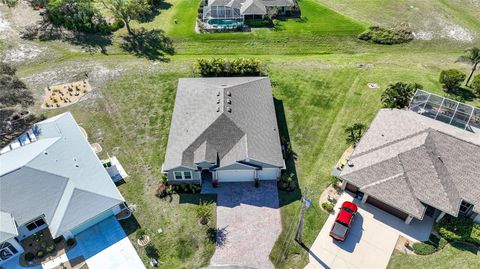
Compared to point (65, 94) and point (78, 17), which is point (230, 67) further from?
point (78, 17)

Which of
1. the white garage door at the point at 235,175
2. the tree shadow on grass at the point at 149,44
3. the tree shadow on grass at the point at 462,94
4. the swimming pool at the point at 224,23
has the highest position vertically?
the swimming pool at the point at 224,23

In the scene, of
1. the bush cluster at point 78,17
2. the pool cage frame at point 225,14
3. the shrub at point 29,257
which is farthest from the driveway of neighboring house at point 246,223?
the bush cluster at point 78,17

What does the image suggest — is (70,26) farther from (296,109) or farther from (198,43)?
(296,109)

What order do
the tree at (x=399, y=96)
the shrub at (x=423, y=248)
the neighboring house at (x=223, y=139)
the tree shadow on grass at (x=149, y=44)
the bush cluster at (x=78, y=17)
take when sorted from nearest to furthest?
the shrub at (x=423, y=248) → the neighboring house at (x=223, y=139) → the tree at (x=399, y=96) → the tree shadow on grass at (x=149, y=44) → the bush cluster at (x=78, y=17)

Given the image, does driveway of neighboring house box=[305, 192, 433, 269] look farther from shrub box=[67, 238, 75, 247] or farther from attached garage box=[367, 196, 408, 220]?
shrub box=[67, 238, 75, 247]

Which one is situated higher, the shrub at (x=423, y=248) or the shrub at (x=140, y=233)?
the shrub at (x=423, y=248)

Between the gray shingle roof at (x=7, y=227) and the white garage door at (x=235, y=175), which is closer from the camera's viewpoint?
the gray shingle roof at (x=7, y=227)

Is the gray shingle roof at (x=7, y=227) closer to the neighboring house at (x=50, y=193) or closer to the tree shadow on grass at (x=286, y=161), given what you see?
the neighboring house at (x=50, y=193)

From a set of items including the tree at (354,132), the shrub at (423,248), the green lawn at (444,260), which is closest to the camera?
the green lawn at (444,260)
